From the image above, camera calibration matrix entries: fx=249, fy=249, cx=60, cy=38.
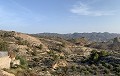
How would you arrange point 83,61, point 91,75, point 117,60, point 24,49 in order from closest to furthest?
point 91,75, point 117,60, point 83,61, point 24,49

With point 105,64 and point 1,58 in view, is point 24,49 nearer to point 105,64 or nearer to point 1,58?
point 105,64

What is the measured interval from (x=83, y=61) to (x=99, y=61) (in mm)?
3421

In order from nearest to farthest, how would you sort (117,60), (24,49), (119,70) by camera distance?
(119,70), (117,60), (24,49)

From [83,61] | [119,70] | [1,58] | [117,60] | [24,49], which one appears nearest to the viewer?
[1,58]

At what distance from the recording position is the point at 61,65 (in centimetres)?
4066

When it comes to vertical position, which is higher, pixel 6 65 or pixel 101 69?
pixel 6 65

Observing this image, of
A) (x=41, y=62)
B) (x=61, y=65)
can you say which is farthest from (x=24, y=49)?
(x=61, y=65)


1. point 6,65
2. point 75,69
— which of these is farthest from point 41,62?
point 6,65

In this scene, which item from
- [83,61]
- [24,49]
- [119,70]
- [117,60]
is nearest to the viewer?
[119,70]

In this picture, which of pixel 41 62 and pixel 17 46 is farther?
pixel 17 46

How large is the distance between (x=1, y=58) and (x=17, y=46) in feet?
128

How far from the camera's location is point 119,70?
3603 centimetres

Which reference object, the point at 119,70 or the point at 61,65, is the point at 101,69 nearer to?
the point at 119,70

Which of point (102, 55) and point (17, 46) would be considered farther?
point (17, 46)
